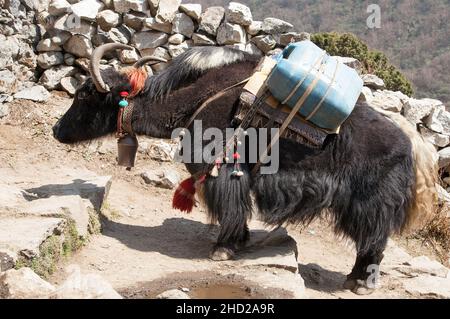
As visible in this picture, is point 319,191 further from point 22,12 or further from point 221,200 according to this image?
point 22,12

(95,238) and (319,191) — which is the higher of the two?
(319,191)

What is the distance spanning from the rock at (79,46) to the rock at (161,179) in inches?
75.0

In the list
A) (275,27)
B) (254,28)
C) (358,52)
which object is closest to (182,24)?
(254,28)

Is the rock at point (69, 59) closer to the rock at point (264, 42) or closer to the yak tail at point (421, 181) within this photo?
the rock at point (264, 42)

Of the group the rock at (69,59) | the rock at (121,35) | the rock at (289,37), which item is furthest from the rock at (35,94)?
the rock at (289,37)

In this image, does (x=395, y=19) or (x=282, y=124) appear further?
(x=395, y=19)

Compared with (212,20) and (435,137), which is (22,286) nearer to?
(212,20)

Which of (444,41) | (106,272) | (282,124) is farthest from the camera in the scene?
(444,41)

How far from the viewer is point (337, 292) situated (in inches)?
154

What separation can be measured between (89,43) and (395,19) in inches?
1108

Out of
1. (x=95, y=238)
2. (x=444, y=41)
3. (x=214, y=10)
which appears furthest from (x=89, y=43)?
(x=444, y=41)

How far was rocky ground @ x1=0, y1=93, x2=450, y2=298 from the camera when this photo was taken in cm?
321

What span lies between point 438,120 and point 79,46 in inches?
168

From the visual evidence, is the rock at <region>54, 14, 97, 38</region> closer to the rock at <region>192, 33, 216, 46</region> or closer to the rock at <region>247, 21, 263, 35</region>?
the rock at <region>192, 33, 216, 46</region>
